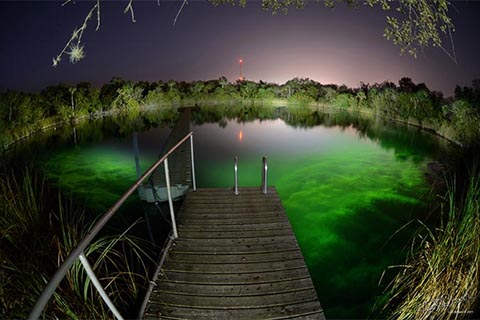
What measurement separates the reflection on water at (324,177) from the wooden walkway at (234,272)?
1697 millimetres

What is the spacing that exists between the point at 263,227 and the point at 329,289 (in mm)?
1796

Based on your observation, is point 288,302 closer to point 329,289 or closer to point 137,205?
point 329,289

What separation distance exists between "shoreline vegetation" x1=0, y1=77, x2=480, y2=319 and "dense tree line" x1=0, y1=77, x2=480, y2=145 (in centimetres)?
8

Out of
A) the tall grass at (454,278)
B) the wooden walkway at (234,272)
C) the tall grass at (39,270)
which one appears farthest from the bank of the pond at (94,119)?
the tall grass at (454,278)

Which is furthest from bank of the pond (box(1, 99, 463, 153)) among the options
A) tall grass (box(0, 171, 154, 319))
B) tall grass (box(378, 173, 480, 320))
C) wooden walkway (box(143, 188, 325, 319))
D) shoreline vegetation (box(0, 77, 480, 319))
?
tall grass (box(378, 173, 480, 320))

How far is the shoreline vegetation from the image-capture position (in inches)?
86.4

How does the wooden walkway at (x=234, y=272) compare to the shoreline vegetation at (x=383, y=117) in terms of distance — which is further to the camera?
the wooden walkway at (x=234, y=272)

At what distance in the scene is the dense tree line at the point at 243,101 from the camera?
15.9 m

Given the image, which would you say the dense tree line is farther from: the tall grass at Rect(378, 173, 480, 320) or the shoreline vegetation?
the tall grass at Rect(378, 173, 480, 320)

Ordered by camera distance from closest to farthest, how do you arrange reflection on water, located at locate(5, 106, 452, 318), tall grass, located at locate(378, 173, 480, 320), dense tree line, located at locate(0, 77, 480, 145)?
tall grass, located at locate(378, 173, 480, 320) → reflection on water, located at locate(5, 106, 452, 318) → dense tree line, located at locate(0, 77, 480, 145)

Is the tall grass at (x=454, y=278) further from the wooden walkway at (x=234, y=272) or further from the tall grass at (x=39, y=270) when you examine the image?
the tall grass at (x=39, y=270)

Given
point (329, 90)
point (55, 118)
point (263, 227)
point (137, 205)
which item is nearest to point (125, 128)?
point (55, 118)

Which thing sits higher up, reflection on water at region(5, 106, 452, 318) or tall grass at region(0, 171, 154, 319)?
tall grass at region(0, 171, 154, 319)

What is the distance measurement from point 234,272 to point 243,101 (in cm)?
5955
